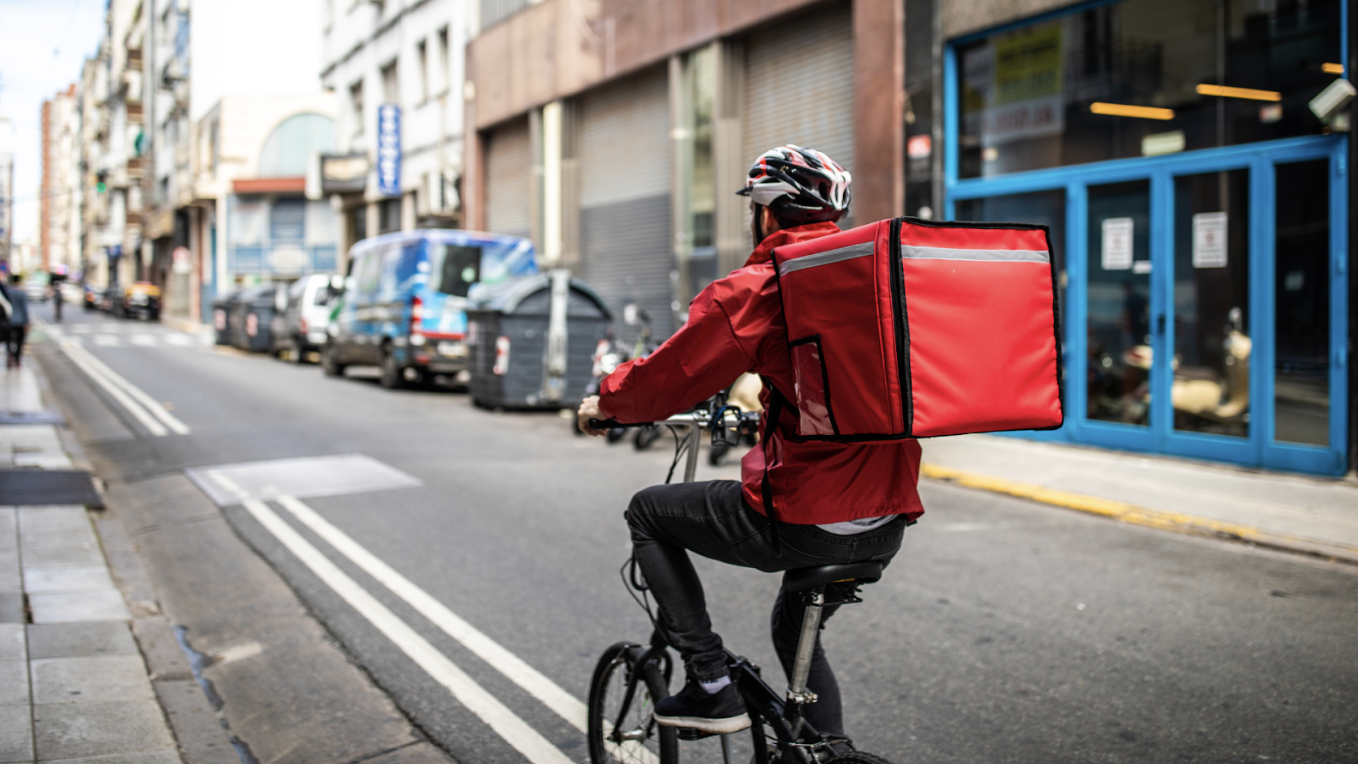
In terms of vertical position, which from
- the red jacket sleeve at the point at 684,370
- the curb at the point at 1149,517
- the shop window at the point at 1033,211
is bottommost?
the curb at the point at 1149,517

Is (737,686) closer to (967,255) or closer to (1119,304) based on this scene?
(967,255)

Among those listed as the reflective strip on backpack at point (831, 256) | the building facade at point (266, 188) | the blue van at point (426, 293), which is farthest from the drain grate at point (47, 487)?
the building facade at point (266, 188)

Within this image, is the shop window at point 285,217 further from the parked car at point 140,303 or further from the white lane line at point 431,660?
the white lane line at point 431,660

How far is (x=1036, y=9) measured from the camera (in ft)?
36.6

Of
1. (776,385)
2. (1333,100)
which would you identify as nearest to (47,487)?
(776,385)

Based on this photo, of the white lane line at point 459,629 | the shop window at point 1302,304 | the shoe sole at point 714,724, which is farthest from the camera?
the shop window at point 1302,304

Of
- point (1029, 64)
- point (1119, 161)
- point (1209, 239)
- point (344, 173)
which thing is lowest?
point (1209, 239)

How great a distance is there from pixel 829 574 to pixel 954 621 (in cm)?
286

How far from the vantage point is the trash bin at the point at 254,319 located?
86.2 ft

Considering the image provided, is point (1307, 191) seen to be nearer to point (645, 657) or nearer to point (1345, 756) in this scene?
point (1345, 756)

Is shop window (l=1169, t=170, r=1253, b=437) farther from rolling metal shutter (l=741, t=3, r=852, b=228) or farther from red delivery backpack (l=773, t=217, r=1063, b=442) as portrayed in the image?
red delivery backpack (l=773, t=217, r=1063, b=442)

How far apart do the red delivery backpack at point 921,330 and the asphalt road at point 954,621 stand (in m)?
1.89

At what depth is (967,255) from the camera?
233cm

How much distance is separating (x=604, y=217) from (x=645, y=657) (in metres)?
17.0
